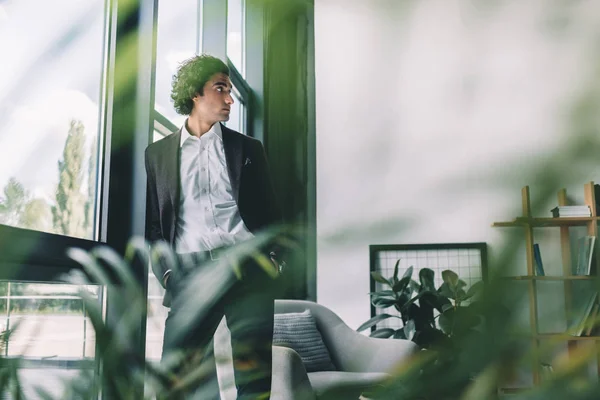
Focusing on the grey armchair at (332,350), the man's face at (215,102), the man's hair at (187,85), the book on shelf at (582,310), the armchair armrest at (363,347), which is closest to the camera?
the book on shelf at (582,310)

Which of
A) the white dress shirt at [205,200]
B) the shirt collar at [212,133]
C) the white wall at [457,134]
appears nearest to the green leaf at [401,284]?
the white dress shirt at [205,200]

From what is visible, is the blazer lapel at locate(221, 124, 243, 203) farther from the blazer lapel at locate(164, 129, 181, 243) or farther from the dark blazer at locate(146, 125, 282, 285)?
the blazer lapel at locate(164, 129, 181, 243)

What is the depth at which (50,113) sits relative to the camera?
1373 mm

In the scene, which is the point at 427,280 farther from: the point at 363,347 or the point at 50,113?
the point at 50,113

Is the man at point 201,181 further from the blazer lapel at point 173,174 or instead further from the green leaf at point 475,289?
the green leaf at point 475,289

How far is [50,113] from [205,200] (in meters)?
0.53

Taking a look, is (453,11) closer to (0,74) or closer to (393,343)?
(0,74)

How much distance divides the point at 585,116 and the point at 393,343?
2.66 m

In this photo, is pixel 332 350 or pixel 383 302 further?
pixel 383 302

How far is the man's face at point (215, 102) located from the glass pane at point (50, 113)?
30 centimetres

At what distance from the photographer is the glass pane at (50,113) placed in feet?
0.77

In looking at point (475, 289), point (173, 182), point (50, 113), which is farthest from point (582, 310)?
point (173, 182)

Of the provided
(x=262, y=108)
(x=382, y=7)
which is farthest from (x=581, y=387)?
(x=262, y=108)

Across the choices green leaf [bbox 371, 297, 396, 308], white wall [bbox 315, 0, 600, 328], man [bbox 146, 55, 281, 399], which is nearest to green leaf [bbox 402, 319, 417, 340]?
green leaf [bbox 371, 297, 396, 308]
